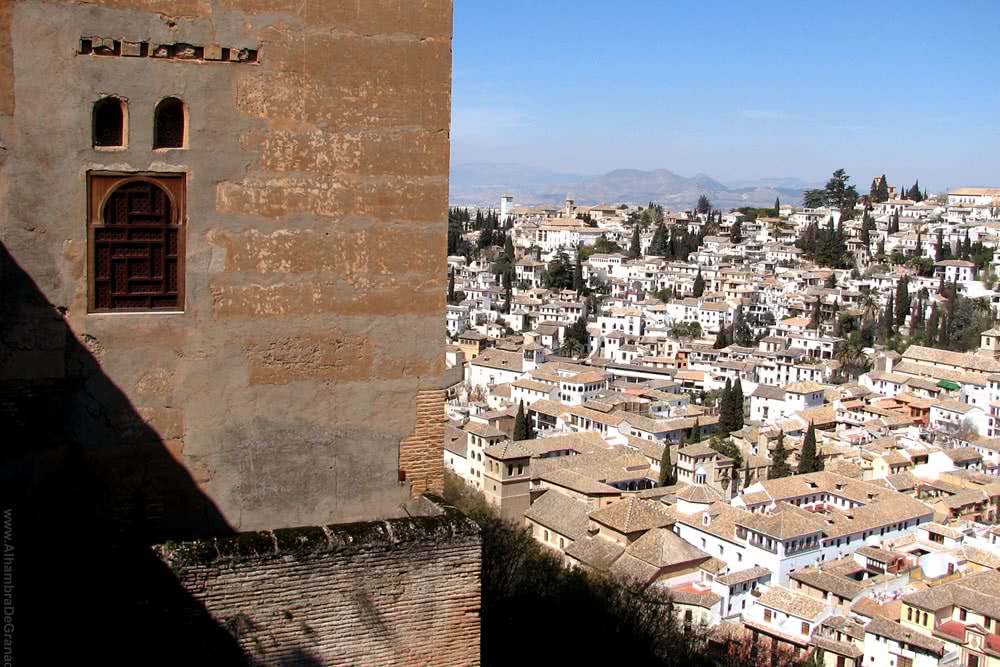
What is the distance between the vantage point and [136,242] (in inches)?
174

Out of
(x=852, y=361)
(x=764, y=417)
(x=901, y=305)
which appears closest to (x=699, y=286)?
(x=901, y=305)

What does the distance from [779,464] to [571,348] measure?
81.1 feet

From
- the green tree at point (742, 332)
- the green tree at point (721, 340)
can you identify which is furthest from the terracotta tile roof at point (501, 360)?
the green tree at point (742, 332)

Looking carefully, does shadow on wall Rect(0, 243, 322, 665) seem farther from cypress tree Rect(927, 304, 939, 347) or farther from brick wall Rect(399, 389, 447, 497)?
cypress tree Rect(927, 304, 939, 347)

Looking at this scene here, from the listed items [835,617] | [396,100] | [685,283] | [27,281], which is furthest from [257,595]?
[685,283]

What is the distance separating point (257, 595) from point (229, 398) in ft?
2.76

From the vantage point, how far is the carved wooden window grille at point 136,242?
4.34 m

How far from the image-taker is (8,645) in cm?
381

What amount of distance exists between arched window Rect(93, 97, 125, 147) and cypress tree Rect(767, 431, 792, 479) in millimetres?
35701

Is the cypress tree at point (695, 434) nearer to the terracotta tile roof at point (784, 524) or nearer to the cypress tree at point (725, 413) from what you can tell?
the cypress tree at point (725, 413)

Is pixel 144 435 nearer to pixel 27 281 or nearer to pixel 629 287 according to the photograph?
pixel 27 281

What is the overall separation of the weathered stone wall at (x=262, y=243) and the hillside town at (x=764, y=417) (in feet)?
29.3

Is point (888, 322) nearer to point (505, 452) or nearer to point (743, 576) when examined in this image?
point (505, 452)

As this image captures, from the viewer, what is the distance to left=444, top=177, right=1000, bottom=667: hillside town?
26.7m
